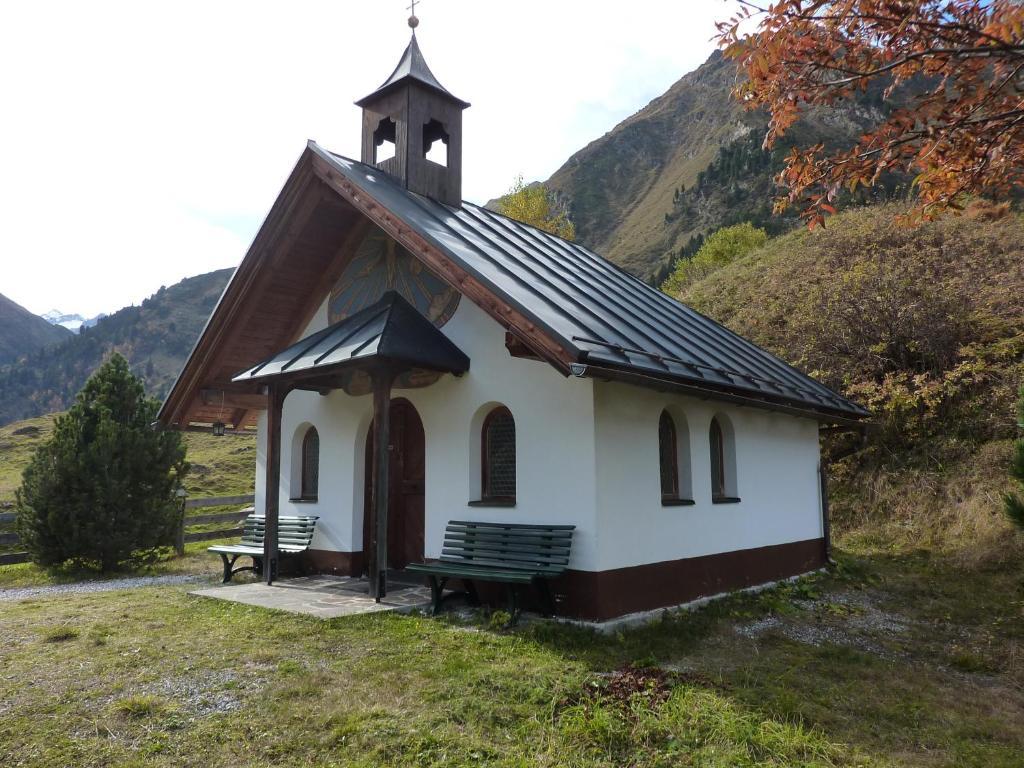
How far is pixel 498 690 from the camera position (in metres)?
5.30

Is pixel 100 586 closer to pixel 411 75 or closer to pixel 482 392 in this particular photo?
pixel 482 392

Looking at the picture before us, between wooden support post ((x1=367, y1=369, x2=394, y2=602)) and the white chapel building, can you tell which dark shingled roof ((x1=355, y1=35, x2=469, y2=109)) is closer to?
the white chapel building

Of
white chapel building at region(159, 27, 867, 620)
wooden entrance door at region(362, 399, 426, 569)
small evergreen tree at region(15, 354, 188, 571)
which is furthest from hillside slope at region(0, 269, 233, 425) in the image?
wooden entrance door at region(362, 399, 426, 569)

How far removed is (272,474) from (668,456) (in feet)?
16.0

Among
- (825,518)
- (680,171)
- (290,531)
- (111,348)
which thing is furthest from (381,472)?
(111,348)

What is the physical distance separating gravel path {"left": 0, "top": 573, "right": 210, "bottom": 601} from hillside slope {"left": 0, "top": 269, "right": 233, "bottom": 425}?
79849 mm

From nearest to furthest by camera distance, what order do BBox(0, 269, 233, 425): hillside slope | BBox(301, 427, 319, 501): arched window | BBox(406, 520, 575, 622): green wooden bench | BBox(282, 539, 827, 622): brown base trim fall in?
1. BBox(406, 520, 575, 622): green wooden bench
2. BBox(282, 539, 827, 622): brown base trim
3. BBox(301, 427, 319, 501): arched window
4. BBox(0, 269, 233, 425): hillside slope

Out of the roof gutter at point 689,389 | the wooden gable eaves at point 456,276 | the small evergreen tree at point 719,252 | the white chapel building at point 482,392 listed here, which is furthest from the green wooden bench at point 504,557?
the small evergreen tree at point 719,252

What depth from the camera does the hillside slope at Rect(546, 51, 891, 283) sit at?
213 ft

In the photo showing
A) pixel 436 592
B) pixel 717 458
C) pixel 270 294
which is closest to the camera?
pixel 436 592

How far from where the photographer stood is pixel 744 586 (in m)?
9.55

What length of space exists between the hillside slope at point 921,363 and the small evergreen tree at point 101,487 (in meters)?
12.0

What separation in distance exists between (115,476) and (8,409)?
9655 centimetres

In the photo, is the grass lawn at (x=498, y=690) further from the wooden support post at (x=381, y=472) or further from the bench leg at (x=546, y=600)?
the wooden support post at (x=381, y=472)
